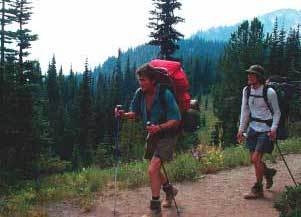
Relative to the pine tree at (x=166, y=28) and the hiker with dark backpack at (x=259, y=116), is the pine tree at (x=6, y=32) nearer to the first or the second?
the pine tree at (x=166, y=28)


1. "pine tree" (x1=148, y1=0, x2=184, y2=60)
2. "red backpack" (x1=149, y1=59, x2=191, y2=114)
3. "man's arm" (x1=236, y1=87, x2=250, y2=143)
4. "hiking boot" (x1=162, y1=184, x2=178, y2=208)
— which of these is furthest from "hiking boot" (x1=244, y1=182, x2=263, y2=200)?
"pine tree" (x1=148, y1=0, x2=184, y2=60)

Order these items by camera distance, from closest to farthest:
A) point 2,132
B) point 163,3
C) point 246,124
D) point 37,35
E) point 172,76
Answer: point 172,76, point 246,124, point 2,132, point 163,3, point 37,35

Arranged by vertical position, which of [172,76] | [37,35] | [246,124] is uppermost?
[37,35]

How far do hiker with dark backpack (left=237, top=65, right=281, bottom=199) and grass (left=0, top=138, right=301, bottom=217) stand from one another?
199 cm

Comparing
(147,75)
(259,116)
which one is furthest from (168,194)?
(147,75)

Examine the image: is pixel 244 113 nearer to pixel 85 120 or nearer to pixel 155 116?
pixel 155 116

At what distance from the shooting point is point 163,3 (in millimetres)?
37781

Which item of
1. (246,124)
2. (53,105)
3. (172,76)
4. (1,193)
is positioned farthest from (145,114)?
(53,105)

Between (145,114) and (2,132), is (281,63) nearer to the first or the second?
(2,132)

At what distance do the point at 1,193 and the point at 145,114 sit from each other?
4.05m

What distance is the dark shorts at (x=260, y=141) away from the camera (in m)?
7.80

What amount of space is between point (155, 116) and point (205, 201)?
2.26m

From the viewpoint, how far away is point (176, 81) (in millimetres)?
6652

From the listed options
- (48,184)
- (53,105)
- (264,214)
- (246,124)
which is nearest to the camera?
(264,214)
